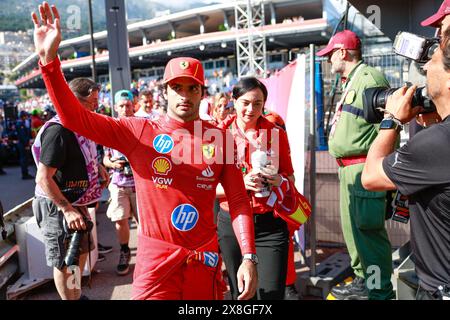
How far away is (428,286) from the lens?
1.69 m

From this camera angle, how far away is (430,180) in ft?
5.07

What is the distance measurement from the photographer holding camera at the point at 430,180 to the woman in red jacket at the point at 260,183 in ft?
3.76

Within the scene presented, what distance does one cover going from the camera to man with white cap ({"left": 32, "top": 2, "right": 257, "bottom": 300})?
2.07 metres

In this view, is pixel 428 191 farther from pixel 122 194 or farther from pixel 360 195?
pixel 122 194

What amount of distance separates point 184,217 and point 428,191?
3.82 ft

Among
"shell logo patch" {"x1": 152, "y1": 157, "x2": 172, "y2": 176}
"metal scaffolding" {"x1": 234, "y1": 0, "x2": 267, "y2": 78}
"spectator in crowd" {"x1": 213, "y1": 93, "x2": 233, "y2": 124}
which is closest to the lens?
"shell logo patch" {"x1": 152, "y1": 157, "x2": 172, "y2": 176}

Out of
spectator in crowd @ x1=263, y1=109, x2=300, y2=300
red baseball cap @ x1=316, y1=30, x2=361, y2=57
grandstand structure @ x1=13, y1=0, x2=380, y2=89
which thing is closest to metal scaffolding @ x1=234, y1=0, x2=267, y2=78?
grandstand structure @ x1=13, y1=0, x2=380, y2=89

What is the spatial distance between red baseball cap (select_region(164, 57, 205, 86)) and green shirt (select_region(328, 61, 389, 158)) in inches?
63.2

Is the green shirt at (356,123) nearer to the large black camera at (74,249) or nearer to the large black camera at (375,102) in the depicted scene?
the large black camera at (375,102)

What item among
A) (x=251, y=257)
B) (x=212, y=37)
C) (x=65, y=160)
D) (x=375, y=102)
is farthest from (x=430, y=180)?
(x=212, y=37)

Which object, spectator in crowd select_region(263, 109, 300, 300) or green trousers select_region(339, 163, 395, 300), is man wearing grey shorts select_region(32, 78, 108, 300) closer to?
spectator in crowd select_region(263, 109, 300, 300)

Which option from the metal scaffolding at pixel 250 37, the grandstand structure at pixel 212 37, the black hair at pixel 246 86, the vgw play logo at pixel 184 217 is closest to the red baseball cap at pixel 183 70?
the vgw play logo at pixel 184 217

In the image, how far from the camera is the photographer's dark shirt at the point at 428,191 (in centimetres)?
152
